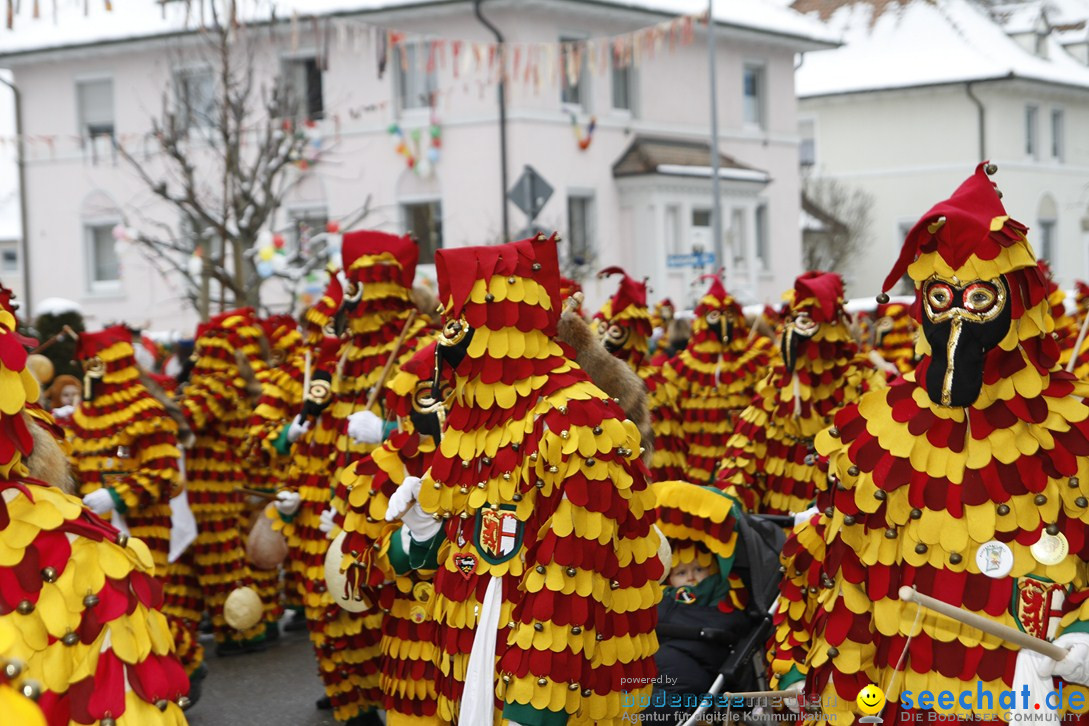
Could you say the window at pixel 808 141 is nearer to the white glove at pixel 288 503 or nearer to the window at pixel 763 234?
the window at pixel 763 234

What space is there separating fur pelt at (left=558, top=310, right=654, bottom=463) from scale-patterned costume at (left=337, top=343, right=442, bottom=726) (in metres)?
0.56

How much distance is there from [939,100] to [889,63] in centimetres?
220

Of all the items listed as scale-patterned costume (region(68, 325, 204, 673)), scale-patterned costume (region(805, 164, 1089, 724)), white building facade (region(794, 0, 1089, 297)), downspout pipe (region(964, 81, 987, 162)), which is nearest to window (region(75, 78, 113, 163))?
white building facade (region(794, 0, 1089, 297))

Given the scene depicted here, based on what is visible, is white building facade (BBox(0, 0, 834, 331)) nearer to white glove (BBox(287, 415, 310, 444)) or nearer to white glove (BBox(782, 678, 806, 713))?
white glove (BBox(287, 415, 310, 444))

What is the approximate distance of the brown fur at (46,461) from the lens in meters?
3.26

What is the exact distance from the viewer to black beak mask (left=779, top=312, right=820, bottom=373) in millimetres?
7582

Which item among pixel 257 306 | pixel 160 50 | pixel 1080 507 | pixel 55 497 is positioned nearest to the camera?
pixel 55 497

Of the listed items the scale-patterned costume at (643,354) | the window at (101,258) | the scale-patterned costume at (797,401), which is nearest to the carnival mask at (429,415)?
the scale-patterned costume at (797,401)

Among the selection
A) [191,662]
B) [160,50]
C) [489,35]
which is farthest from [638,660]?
[160,50]

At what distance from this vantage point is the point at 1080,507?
375 centimetres

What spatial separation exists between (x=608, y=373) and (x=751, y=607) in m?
1.45

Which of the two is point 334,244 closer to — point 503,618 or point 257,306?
point 257,306

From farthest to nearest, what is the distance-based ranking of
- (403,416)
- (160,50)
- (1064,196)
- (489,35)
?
(1064,196)
(160,50)
(489,35)
(403,416)

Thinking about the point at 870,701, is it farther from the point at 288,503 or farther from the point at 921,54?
the point at 921,54
